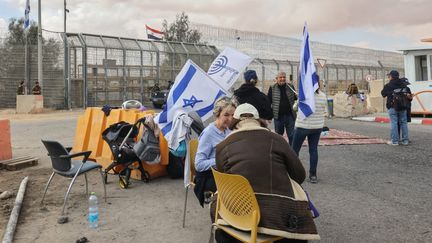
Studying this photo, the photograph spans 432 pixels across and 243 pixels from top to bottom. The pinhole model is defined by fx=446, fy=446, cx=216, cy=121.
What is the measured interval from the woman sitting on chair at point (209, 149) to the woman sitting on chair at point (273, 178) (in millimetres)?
1097

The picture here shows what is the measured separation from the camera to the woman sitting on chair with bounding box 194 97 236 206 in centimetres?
440

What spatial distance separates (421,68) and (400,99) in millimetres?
8732

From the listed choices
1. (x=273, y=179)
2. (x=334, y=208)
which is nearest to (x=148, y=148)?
(x=334, y=208)

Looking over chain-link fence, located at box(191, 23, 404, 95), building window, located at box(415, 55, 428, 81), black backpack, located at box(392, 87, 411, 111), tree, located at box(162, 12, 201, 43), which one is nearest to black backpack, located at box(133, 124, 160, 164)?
black backpack, located at box(392, 87, 411, 111)

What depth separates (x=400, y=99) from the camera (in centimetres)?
1016

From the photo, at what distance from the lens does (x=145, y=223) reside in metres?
5.17

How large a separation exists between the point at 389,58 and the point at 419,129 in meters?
26.4

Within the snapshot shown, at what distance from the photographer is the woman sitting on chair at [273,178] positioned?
10.1 feet

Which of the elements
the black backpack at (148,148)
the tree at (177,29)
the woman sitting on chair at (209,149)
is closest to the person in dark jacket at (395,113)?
the black backpack at (148,148)

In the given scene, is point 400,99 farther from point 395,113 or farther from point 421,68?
point 421,68

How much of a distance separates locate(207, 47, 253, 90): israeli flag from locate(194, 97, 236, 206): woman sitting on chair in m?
2.38

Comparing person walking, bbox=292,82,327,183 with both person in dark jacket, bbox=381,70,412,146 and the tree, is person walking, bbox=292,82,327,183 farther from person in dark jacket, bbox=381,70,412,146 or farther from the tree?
the tree

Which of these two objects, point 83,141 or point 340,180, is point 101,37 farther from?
point 340,180

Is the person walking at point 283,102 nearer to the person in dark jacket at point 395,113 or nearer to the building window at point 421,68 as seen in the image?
the person in dark jacket at point 395,113
